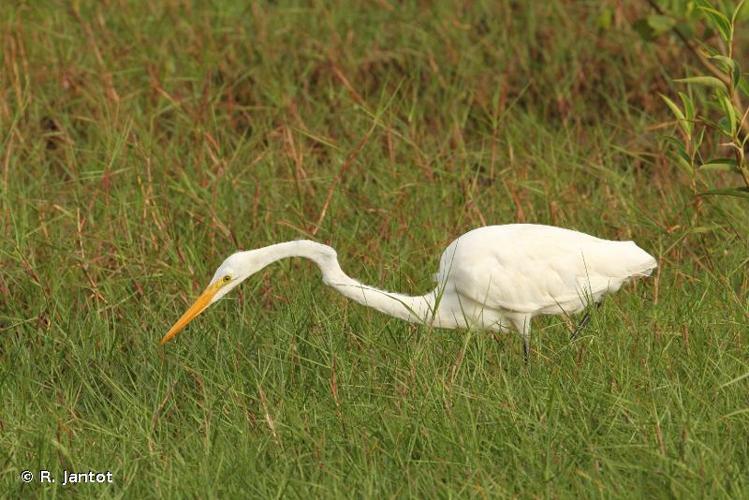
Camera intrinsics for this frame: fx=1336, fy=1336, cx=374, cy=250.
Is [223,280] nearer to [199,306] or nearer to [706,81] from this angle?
[199,306]

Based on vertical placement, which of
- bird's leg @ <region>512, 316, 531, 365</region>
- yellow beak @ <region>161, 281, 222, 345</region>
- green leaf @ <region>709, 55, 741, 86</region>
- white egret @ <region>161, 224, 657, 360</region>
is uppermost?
green leaf @ <region>709, 55, 741, 86</region>

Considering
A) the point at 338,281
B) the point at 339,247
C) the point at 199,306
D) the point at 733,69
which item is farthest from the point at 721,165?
the point at 199,306

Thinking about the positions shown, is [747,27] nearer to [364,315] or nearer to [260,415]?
[364,315]

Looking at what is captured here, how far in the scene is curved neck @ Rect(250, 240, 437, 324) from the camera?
4270 mm

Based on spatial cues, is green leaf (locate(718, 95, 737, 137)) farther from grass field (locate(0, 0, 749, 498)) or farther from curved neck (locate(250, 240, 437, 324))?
curved neck (locate(250, 240, 437, 324))

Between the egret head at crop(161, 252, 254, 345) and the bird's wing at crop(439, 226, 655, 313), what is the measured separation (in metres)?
0.72

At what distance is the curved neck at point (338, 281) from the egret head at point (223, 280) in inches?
1.6

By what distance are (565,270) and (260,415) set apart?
1.36m

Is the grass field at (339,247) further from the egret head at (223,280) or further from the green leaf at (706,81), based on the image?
the green leaf at (706,81)

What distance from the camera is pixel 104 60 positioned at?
259 inches

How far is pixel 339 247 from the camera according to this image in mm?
5281

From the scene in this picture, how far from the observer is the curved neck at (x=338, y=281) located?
427cm

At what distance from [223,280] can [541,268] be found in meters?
1.13

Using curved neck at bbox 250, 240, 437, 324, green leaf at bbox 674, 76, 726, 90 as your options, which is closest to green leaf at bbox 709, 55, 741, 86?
green leaf at bbox 674, 76, 726, 90
